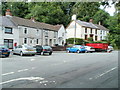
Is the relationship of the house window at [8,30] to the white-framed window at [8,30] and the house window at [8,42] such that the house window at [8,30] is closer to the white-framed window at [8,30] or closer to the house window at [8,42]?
the white-framed window at [8,30]

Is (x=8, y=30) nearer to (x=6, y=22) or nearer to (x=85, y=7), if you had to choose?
(x=6, y=22)

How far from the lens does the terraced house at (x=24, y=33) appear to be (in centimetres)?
3007

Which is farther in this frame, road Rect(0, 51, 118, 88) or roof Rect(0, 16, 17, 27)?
roof Rect(0, 16, 17, 27)

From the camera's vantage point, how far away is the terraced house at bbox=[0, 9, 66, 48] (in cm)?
3007

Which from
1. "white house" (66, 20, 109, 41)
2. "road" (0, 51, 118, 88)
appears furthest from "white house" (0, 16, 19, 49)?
"white house" (66, 20, 109, 41)

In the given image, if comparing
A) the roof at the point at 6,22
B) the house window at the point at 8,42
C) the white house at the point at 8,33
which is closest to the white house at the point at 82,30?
the white house at the point at 8,33

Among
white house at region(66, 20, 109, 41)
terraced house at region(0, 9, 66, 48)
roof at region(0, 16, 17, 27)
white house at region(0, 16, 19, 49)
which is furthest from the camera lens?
white house at region(66, 20, 109, 41)

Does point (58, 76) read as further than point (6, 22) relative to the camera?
No

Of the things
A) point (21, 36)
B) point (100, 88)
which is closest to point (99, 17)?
point (21, 36)

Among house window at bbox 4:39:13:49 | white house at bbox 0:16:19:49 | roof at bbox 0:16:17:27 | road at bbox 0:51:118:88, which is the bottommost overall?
road at bbox 0:51:118:88

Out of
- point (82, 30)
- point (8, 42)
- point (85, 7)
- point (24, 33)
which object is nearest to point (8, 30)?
point (8, 42)

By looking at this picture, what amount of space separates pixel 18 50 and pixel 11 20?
1418 centimetres

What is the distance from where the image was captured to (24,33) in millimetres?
34031

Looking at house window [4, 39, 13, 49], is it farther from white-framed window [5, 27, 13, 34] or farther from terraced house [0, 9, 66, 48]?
white-framed window [5, 27, 13, 34]
